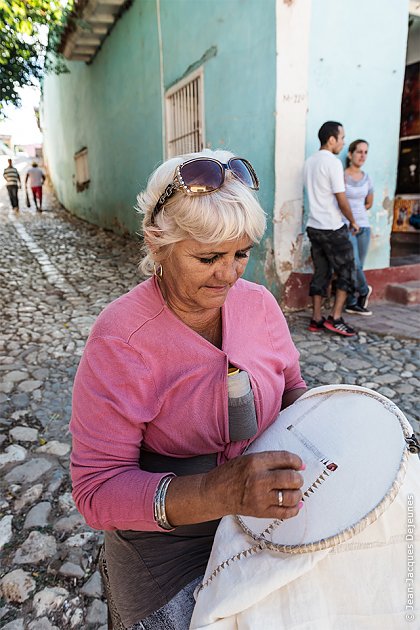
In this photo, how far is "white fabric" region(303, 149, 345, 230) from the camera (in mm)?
4281

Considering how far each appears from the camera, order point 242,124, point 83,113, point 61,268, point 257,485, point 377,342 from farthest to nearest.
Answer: point 83,113
point 61,268
point 242,124
point 377,342
point 257,485

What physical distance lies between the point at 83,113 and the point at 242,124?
929 centimetres

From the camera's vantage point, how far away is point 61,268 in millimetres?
7902

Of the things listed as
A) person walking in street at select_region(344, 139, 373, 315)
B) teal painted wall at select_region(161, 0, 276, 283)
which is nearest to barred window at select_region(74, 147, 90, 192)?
teal painted wall at select_region(161, 0, 276, 283)

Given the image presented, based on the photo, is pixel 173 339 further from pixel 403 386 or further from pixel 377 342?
pixel 377 342

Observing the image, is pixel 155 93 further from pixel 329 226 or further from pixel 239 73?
pixel 329 226

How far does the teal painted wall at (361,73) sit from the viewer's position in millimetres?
4609

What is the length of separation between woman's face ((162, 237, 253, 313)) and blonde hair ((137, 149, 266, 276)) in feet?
0.09

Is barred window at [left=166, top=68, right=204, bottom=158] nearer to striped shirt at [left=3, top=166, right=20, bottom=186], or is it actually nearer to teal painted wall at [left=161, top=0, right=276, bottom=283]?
teal painted wall at [left=161, top=0, right=276, bottom=283]

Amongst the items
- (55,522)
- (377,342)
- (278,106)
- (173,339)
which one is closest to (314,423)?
(173,339)

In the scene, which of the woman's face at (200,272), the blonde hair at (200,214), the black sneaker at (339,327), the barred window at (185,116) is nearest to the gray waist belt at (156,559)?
the woman's face at (200,272)

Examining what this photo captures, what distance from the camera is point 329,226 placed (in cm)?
443

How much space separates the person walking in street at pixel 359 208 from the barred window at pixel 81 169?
10083mm

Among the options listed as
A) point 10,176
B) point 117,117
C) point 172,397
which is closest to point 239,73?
point 172,397
